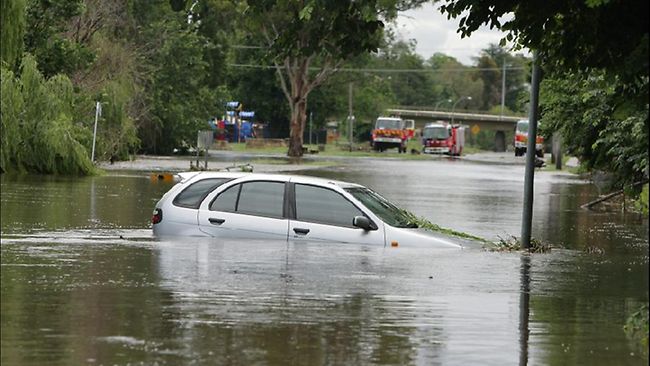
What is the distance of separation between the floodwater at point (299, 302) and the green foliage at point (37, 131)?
15.5 meters

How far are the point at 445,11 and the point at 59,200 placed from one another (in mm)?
14637

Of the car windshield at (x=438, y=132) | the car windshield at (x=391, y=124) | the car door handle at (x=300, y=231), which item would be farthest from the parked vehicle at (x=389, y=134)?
the car door handle at (x=300, y=231)

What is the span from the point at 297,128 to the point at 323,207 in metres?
66.2

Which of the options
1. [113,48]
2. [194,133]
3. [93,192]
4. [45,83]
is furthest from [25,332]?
[194,133]

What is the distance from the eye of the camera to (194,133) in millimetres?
73812

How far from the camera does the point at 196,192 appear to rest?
1577 centimetres

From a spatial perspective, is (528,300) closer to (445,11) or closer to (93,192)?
(445,11)

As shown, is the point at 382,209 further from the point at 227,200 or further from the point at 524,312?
the point at 524,312

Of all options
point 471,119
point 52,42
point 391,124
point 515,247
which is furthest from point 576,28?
point 471,119

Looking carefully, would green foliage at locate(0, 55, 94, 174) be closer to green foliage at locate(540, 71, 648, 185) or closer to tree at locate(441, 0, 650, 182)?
green foliage at locate(540, 71, 648, 185)

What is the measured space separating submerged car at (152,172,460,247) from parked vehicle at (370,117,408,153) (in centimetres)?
8406

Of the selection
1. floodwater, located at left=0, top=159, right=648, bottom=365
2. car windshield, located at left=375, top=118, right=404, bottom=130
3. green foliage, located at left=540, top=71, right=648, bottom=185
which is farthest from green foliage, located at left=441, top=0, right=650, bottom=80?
car windshield, located at left=375, top=118, right=404, bottom=130

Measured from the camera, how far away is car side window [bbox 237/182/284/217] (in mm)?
15492

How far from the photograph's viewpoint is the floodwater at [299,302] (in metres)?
9.25
